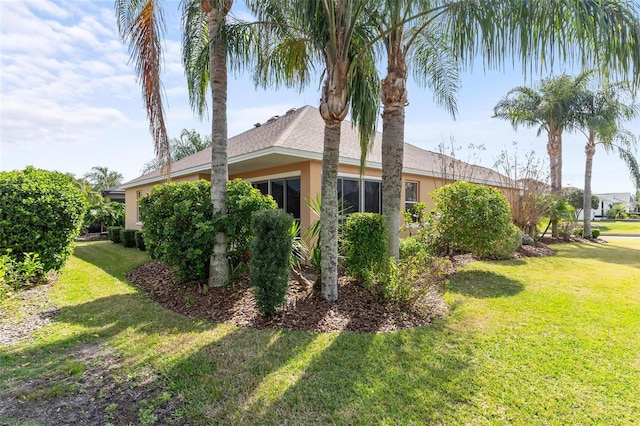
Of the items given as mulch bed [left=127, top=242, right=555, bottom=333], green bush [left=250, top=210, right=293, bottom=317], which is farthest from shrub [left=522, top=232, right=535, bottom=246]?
green bush [left=250, top=210, right=293, bottom=317]

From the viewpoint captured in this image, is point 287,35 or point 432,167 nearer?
point 287,35

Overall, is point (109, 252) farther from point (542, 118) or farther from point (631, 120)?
point (631, 120)

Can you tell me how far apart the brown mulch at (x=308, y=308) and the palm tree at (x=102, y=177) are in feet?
144

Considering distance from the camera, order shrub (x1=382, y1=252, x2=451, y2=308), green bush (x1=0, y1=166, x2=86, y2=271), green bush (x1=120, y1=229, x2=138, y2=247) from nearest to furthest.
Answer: shrub (x1=382, y1=252, x2=451, y2=308)
green bush (x1=0, y1=166, x2=86, y2=271)
green bush (x1=120, y1=229, x2=138, y2=247)

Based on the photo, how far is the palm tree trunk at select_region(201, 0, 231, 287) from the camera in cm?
660

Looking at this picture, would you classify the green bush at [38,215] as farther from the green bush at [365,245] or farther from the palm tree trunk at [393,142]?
the palm tree trunk at [393,142]

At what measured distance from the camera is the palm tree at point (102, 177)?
4338 centimetres

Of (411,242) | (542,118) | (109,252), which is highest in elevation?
(542,118)

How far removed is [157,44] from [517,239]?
12.0 metres

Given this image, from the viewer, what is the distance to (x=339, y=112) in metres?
5.72

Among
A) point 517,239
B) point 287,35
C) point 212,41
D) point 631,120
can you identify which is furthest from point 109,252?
point 631,120

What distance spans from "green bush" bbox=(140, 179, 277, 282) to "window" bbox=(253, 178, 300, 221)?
396 cm

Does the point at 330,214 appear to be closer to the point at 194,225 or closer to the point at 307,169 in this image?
the point at 194,225

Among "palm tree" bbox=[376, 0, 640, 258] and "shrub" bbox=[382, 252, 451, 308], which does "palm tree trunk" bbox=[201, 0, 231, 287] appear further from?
"palm tree" bbox=[376, 0, 640, 258]
